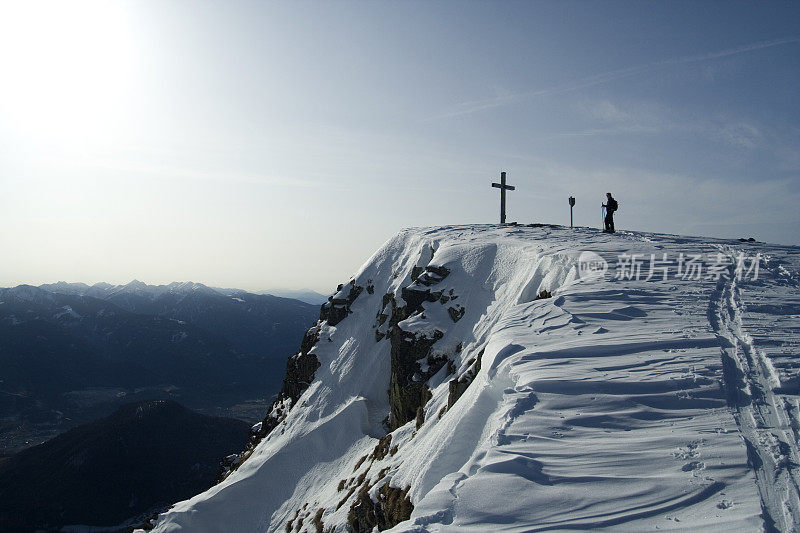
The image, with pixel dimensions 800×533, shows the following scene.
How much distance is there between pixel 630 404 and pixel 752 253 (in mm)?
14430

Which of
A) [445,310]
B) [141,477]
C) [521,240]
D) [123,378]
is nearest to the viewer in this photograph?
[445,310]

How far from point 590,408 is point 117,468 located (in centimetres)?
10247

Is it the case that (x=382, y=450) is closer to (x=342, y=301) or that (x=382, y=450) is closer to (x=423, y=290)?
(x=423, y=290)

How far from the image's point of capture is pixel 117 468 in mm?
84375

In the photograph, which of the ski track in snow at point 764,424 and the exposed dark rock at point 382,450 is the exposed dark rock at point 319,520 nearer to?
the exposed dark rock at point 382,450

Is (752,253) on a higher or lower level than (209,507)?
higher

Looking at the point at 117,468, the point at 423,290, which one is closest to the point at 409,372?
the point at 423,290

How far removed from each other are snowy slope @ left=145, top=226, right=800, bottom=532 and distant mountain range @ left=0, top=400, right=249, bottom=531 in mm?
71105

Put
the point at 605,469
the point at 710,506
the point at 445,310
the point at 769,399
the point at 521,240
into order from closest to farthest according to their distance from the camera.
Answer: the point at 710,506 < the point at 605,469 < the point at 769,399 < the point at 445,310 < the point at 521,240

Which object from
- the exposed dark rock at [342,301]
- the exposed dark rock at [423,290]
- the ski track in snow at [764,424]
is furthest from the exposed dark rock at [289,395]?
the ski track in snow at [764,424]

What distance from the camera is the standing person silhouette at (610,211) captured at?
2300 centimetres

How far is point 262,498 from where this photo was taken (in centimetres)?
2317

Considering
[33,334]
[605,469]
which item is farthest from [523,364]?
[33,334]

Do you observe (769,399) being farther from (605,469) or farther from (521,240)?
(521,240)
